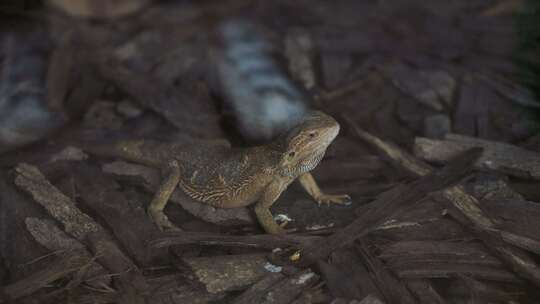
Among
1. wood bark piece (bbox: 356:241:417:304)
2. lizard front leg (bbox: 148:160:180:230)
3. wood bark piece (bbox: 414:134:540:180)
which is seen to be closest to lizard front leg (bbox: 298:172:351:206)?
wood bark piece (bbox: 356:241:417:304)

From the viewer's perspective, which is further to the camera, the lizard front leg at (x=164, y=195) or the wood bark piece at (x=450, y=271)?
the lizard front leg at (x=164, y=195)

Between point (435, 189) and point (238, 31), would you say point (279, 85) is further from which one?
point (435, 189)

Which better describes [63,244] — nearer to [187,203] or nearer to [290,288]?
[187,203]

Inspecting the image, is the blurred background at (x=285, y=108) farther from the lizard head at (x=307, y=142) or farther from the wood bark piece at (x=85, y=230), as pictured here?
the lizard head at (x=307, y=142)

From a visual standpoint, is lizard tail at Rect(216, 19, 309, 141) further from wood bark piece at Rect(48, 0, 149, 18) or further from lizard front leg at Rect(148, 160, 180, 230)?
wood bark piece at Rect(48, 0, 149, 18)

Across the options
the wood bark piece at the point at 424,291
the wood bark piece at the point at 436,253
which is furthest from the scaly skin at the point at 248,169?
the wood bark piece at the point at 424,291

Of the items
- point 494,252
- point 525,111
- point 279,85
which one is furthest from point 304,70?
point 494,252
